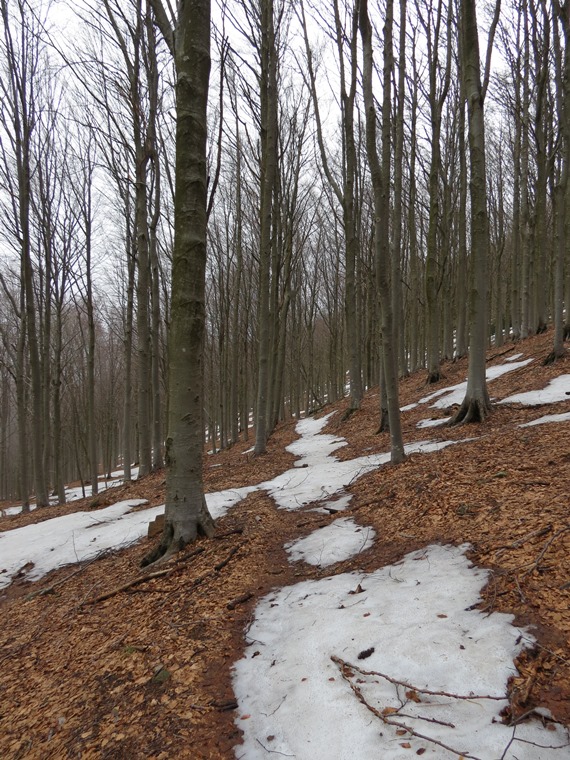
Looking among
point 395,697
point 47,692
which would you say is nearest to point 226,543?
point 47,692

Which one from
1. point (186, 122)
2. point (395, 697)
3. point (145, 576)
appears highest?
point (186, 122)

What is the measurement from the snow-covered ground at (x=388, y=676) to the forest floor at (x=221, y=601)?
4.4 inches

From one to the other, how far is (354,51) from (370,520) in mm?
9224

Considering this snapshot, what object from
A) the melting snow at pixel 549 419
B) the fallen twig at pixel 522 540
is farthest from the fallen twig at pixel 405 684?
the melting snow at pixel 549 419

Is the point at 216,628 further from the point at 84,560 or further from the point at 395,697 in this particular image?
the point at 84,560

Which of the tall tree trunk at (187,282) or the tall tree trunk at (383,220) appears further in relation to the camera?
the tall tree trunk at (383,220)

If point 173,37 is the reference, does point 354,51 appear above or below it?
above

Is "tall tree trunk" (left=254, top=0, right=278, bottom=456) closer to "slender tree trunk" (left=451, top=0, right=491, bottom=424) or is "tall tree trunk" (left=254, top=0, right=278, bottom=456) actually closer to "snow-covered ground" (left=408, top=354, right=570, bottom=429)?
"snow-covered ground" (left=408, top=354, right=570, bottom=429)

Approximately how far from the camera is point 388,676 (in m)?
1.96

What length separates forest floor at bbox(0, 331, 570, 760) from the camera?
1.98 m

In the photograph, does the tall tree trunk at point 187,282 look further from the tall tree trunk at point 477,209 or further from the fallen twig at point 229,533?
the tall tree trunk at point 477,209

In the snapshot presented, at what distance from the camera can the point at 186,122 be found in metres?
4.01

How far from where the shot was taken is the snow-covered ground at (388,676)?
5.22ft

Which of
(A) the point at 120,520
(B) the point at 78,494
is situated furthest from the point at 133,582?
(B) the point at 78,494
